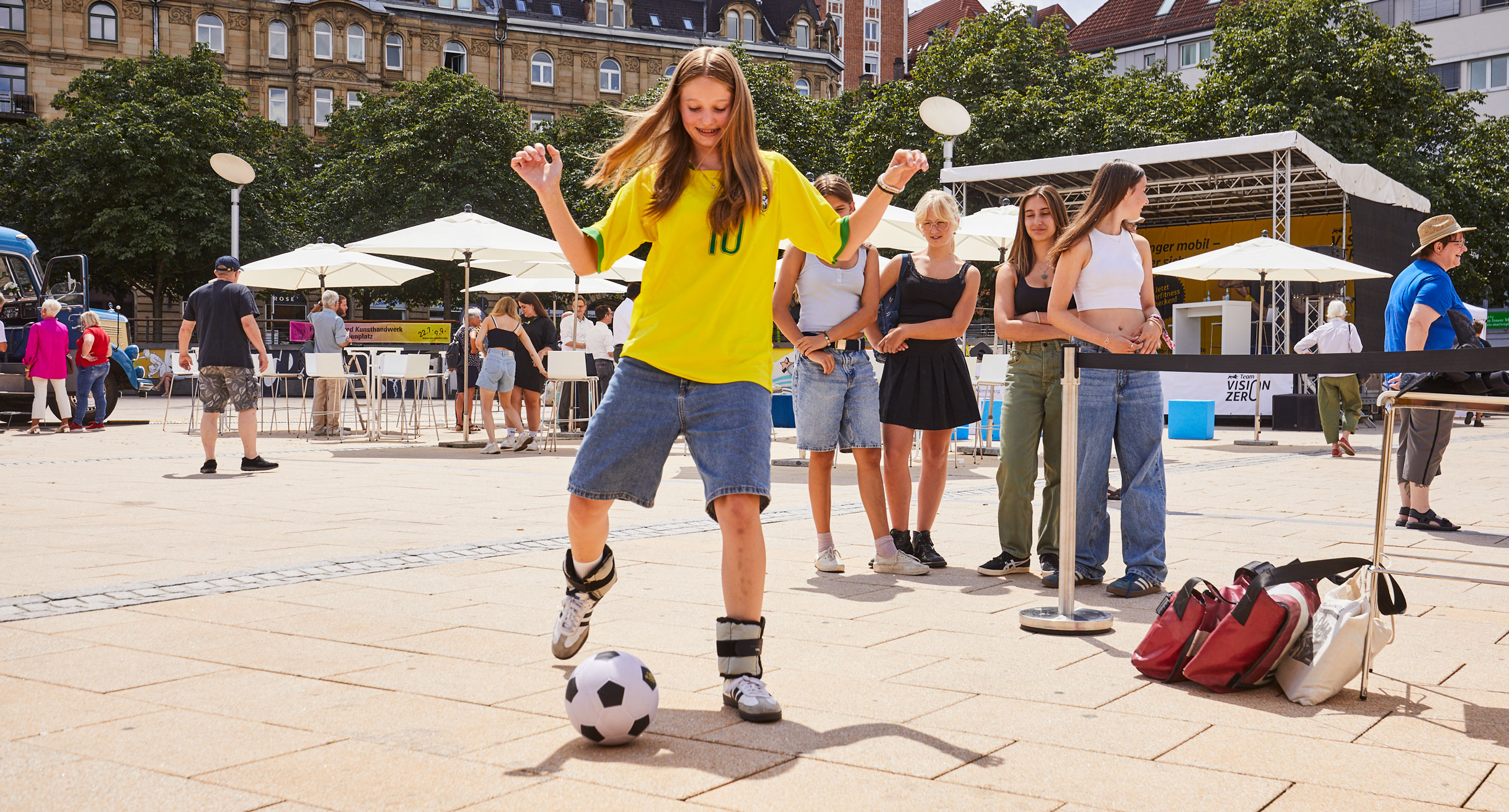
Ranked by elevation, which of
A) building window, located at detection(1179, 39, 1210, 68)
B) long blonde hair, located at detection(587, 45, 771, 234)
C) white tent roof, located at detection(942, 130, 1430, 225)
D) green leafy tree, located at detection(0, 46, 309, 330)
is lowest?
long blonde hair, located at detection(587, 45, 771, 234)

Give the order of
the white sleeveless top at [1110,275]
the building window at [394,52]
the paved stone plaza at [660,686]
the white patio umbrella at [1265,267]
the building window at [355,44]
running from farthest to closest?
the building window at [394,52] < the building window at [355,44] < the white patio umbrella at [1265,267] < the white sleeveless top at [1110,275] < the paved stone plaza at [660,686]

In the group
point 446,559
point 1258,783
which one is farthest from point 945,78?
point 1258,783

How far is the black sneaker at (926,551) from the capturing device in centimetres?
584

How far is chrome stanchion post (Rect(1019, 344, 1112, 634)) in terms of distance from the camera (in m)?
4.25

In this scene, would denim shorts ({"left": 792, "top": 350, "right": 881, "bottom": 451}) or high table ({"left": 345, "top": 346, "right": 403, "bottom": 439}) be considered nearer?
denim shorts ({"left": 792, "top": 350, "right": 881, "bottom": 451})

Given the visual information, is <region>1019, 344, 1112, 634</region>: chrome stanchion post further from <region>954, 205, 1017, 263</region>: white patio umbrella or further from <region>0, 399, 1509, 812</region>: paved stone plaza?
<region>954, 205, 1017, 263</region>: white patio umbrella

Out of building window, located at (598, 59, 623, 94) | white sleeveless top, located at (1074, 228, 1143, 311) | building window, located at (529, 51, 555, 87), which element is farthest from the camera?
building window, located at (598, 59, 623, 94)

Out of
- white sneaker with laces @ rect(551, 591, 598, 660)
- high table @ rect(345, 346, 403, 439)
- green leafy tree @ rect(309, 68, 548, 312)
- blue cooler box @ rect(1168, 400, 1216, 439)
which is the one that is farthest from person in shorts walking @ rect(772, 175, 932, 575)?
green leafy tree @ rect(309, 68, 548, 312)

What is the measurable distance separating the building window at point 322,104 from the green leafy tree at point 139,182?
12.5 metres

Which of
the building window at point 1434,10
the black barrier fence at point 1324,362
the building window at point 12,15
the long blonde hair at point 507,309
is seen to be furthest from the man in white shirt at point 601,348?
the building window at point 12,15

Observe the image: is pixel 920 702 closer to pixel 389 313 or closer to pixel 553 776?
pixel 553 776

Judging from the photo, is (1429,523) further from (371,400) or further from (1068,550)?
(371,400)

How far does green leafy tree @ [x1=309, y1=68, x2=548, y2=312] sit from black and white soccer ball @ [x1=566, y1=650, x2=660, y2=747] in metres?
39.8

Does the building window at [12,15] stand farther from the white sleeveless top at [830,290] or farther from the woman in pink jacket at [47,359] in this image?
the white sleeveless top at [830,290]
